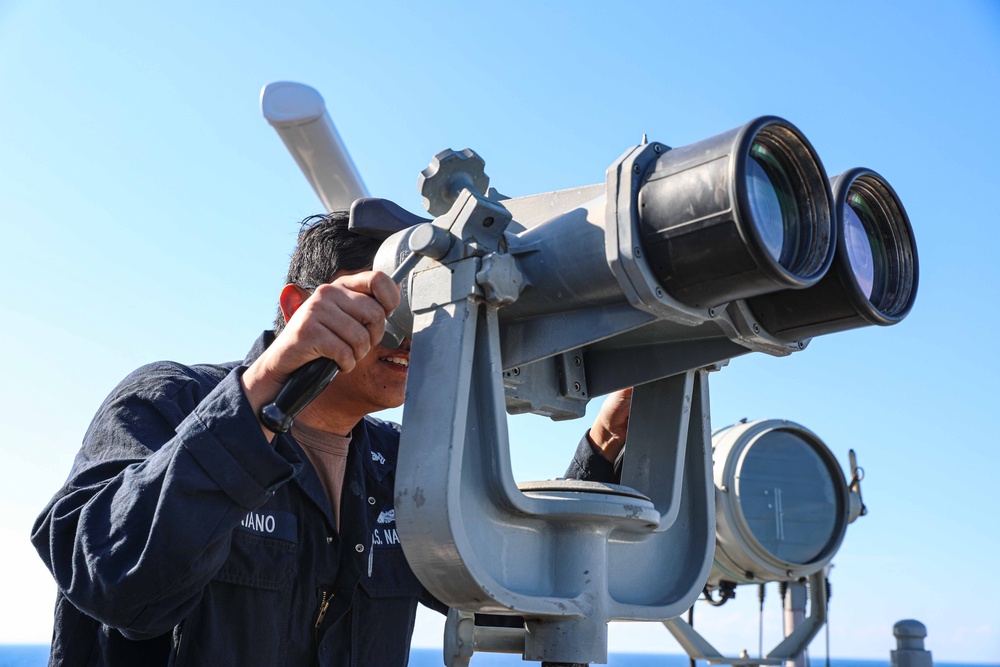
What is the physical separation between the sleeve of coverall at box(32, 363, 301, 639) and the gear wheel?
402 millimetres

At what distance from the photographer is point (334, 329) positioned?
1.49m

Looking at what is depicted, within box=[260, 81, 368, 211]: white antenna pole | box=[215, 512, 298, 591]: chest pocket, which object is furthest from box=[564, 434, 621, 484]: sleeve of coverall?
box=[260, 81, 368, 211]: white antenna pole

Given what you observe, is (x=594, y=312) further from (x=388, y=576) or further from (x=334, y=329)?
(x=388, y=576)

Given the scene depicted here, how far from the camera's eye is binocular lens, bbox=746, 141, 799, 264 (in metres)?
1.33

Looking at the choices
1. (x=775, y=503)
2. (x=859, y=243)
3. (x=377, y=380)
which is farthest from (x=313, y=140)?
(x=775, y=503)

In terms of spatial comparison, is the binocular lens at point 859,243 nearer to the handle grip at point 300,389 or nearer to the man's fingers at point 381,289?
the man's fingers at point 381,289

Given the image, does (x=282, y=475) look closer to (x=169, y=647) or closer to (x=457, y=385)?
(x=457, y=385)

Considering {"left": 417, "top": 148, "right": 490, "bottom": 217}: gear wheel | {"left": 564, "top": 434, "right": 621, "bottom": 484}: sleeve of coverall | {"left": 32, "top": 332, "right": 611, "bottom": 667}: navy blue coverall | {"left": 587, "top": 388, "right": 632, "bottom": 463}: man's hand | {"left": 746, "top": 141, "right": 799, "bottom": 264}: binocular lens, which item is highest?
{"left": 417, "top": 148, "right": 490, "bottom": 217}: gear wheel

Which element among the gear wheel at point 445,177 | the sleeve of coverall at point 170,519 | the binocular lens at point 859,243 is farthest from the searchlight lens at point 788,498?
the sleeve of coverall at point 170,519

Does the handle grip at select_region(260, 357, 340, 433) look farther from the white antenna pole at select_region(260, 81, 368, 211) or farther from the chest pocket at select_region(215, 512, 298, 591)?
the white antenna pole at select_region(260, 81, 368, 211)

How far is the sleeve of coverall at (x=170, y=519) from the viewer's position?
1495 millimetres

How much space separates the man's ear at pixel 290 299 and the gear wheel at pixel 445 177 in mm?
674

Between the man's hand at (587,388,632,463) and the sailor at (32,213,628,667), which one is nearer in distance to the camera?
the sailor at (32,213,628,667)

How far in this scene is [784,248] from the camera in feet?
4.55
